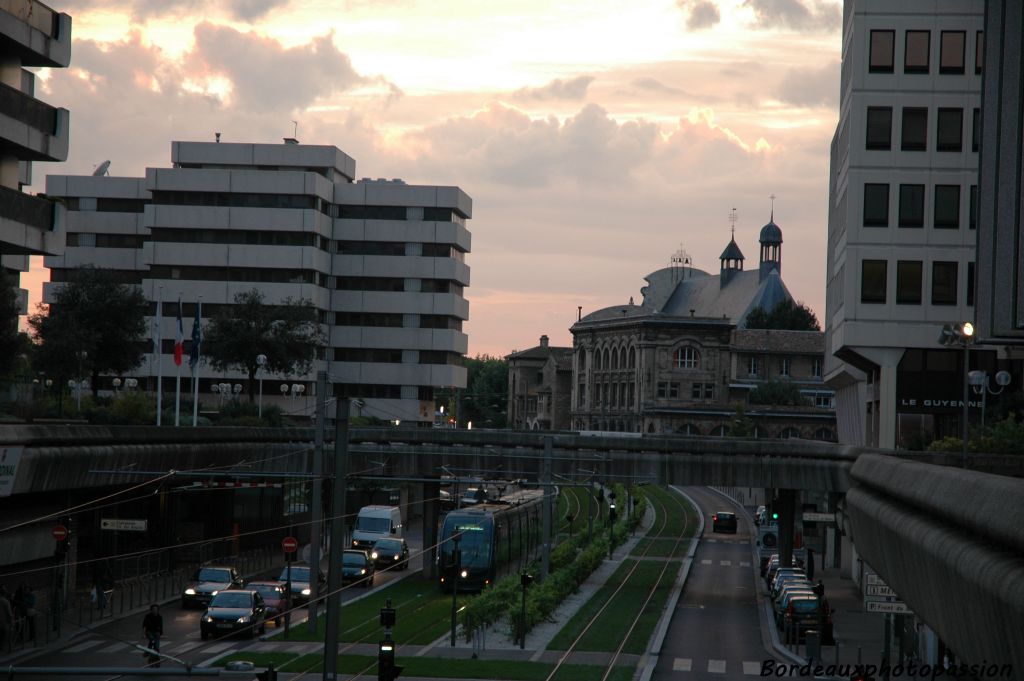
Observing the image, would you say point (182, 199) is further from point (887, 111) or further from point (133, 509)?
point (887, 111)

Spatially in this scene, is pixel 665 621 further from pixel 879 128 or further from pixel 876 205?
pixel 879 128

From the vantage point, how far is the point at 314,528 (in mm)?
46500

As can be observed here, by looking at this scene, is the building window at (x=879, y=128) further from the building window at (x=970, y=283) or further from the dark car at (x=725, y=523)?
the dark car at (x=725, y=523)

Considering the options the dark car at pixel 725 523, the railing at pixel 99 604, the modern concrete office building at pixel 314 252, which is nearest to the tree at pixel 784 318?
the modern concrete office building at pixel 314 252

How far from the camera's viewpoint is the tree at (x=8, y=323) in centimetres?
6091

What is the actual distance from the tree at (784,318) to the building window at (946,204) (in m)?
134

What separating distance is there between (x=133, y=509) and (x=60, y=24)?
Result: 774 inches

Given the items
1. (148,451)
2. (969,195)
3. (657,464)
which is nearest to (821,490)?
(657,464)

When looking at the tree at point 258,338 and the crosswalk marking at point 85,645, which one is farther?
the tree at point 258,338

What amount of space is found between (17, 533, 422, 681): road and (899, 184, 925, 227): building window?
30.2 m

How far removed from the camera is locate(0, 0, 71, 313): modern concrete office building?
4953 cm

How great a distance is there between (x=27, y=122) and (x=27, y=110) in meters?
0.44

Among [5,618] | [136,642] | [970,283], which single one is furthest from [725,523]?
[5,618]

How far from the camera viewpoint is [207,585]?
51.7 meters
